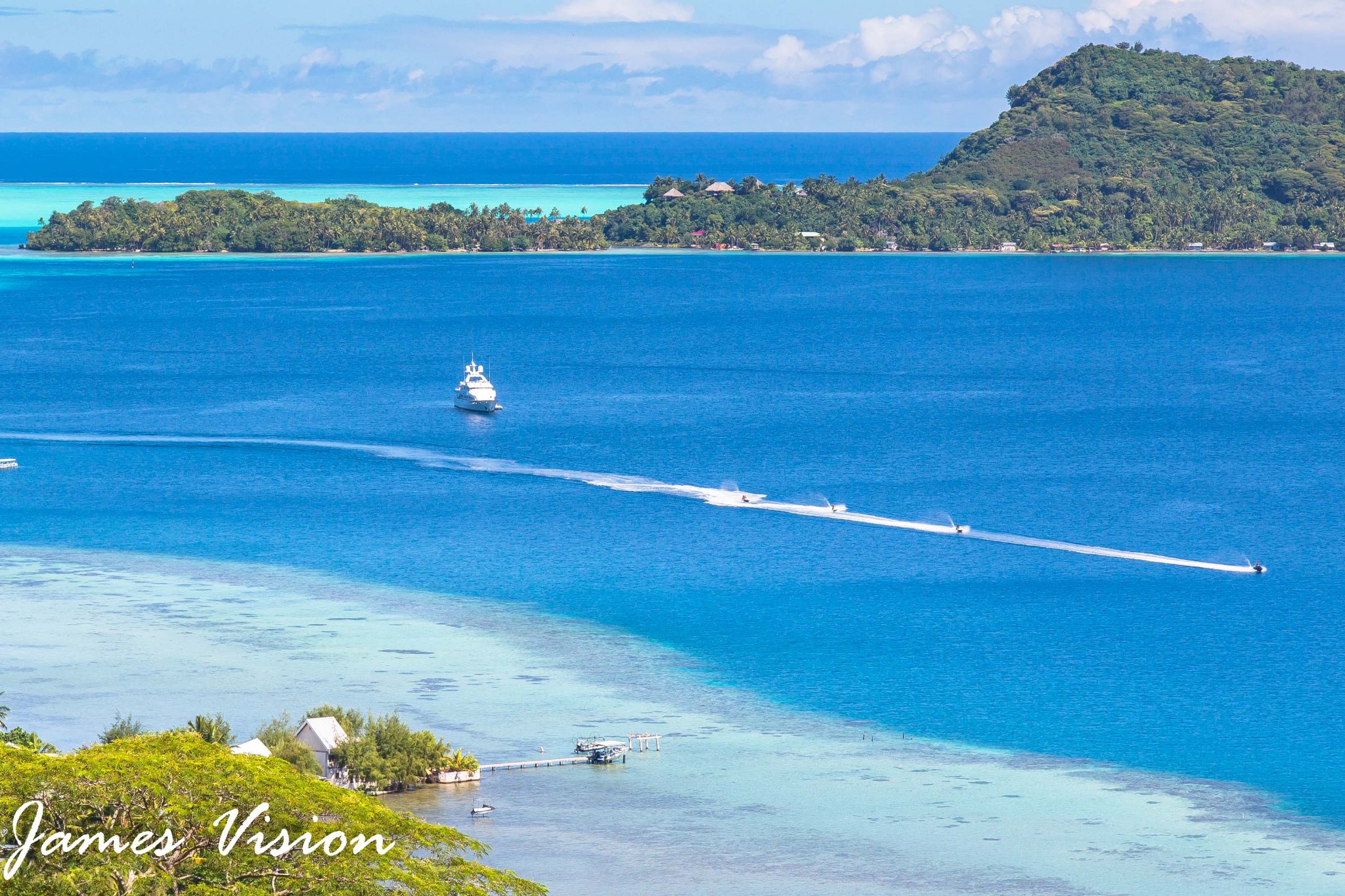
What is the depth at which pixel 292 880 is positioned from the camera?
26.9m

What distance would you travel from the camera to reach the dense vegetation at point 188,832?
85.9 ft

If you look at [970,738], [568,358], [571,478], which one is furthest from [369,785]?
[568,358]

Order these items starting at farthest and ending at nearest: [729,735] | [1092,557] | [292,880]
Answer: [1092,557]
[729,735]
[292,880]

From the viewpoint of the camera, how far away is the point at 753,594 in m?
68.0

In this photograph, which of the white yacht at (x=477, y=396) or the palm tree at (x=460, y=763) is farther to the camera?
the white yacht at (x=477, y=396)

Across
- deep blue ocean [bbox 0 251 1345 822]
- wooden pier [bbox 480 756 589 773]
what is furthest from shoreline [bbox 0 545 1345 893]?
deep blue ocean [bbox 0 251 1345 822]

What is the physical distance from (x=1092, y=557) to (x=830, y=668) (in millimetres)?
17874

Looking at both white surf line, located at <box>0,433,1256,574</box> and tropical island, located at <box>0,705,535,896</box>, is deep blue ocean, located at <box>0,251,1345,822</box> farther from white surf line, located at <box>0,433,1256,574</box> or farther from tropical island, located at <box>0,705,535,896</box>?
tropical island, located at <box>0,705,535,896</box>

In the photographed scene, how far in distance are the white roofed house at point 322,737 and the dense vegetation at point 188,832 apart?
17.8 metres

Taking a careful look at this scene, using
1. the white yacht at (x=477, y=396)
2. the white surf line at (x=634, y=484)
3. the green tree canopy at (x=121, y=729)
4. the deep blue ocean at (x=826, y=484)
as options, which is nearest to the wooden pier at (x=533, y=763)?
the green tree canopy at (x=121, y=729)

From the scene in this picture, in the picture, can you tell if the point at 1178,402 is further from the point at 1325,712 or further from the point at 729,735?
the point at 729,735

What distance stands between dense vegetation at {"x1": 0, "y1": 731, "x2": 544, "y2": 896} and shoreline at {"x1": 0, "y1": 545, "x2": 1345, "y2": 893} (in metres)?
13.3

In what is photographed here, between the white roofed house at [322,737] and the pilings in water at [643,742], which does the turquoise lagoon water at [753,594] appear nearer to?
the pilings in water at [643,742]

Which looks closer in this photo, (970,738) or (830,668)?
(970,738)
